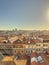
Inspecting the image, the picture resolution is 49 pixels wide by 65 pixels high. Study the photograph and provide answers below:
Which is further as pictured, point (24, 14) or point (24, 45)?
point (24, 45)

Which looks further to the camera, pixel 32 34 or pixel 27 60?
pixel 32 34

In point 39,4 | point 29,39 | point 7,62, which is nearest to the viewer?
point 7,62

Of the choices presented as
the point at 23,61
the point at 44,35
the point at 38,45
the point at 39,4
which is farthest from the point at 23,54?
the point at 39,4

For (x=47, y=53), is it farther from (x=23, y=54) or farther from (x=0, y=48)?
(x=0, y=48)

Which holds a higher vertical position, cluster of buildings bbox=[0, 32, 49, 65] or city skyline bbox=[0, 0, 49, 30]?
city skyline bbox=[0, 0, 49, 30]

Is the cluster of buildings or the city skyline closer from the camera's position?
the city skyline

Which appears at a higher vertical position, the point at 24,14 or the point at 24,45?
the point at 24,14

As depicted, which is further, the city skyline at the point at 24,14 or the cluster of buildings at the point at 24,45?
the cluster of buildings at the point at 24,45

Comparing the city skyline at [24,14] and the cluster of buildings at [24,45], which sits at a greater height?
the city skyline at [24,14]
